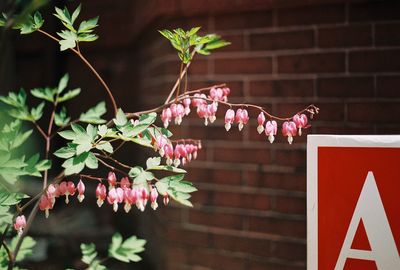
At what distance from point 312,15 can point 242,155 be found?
2.47 ft

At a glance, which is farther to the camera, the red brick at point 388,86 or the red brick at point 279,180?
the red brick at point 279,180

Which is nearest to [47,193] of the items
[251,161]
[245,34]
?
[251,161]

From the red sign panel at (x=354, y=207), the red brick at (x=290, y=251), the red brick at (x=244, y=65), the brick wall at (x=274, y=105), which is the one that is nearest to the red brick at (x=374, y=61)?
the brick wall at (x=274, y=105)

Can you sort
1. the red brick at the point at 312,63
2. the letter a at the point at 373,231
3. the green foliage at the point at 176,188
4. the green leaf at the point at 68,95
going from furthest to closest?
1. the red brick at the point at 312,63
2. the green leaf at the point at 68,95
3. the green foliage at the point at 176,188
4. the letter a at the point at 373,231

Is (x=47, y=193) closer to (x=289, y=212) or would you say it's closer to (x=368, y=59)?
(x=289, y=212)

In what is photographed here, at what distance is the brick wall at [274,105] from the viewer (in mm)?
2348

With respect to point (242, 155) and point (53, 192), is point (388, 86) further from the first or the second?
point (53, 192)

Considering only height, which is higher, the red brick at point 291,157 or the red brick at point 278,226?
the red brick at point 291,157

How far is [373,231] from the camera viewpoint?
4.56 feet

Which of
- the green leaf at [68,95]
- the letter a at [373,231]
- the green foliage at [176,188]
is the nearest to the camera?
the letter a at [373,231]

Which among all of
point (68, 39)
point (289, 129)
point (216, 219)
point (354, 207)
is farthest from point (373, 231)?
point (216, 219)

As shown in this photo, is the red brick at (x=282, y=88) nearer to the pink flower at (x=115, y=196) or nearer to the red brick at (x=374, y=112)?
the red brick at (x=374, y=112)

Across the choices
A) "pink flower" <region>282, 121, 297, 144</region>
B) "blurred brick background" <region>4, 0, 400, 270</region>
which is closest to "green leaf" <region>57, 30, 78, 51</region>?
"pink flower" <region>282, 121, 297, 144</region>

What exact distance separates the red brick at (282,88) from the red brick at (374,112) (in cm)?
21
